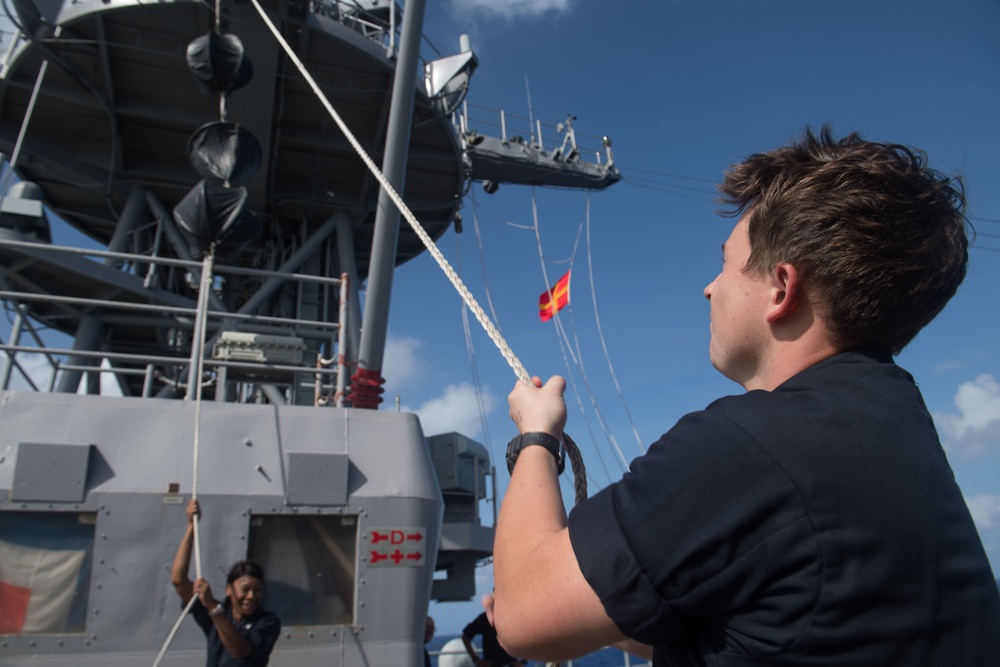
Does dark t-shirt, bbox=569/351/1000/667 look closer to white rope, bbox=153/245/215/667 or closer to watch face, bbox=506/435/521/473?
watch face, bbox=506/435/521/473

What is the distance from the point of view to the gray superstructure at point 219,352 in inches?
168

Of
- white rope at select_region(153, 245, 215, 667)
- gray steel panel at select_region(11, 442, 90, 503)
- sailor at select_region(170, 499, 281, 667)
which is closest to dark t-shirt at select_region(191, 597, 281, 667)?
sailor at select_region(170, 499, 281, 667)

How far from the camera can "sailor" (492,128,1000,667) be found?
0.82m

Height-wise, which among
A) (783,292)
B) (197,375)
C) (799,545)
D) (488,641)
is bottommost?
(799,545)

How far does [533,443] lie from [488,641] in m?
6.25

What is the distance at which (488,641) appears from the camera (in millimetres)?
6730

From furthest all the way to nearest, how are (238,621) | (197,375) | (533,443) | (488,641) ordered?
(488,641), (197,375), (238,621), (533,443)

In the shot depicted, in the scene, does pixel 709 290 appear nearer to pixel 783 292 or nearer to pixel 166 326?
pixel 783 292

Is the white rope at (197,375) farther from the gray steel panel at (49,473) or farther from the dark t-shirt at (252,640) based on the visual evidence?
the gray steel panel at (49,473)

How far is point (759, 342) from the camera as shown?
1.12m

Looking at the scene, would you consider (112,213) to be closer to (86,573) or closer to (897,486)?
(86,573)

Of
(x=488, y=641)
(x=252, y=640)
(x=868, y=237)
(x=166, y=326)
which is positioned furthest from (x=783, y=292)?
(x=166, y=326)

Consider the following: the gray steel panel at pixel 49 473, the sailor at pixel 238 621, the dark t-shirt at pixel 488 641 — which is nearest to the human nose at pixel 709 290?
the sailor at pixel 238 621

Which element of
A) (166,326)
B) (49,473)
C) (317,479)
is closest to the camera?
(49,473)
